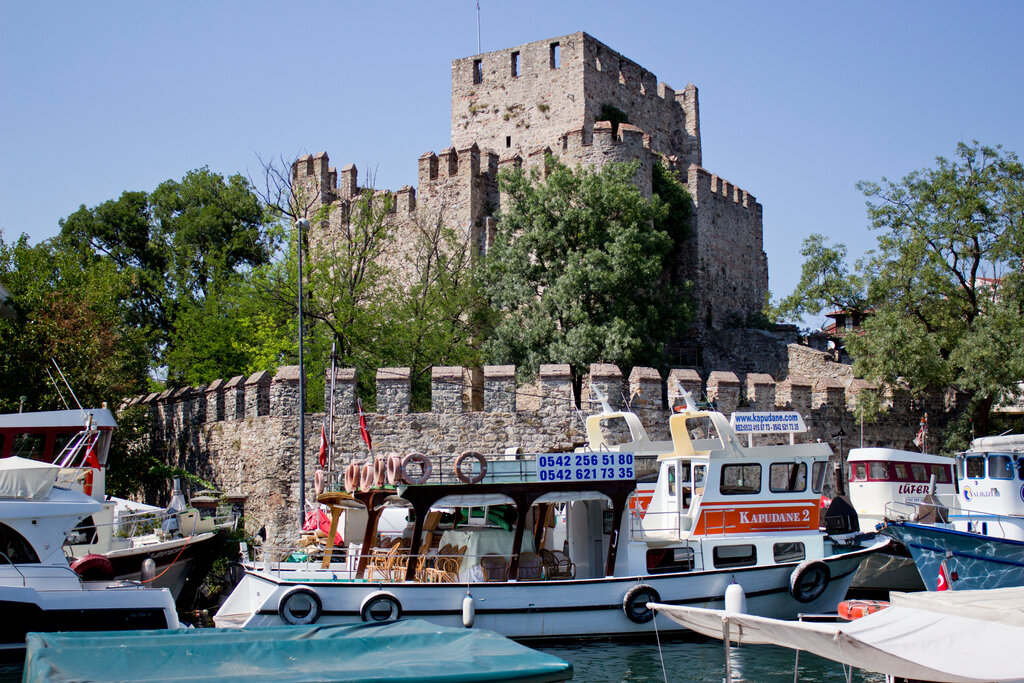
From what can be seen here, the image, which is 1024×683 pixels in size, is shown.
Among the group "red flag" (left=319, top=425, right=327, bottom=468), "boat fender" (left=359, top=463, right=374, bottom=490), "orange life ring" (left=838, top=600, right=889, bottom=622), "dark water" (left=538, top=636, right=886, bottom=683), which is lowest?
"dark water" (left=538, top=636, right=886, bottom=683)

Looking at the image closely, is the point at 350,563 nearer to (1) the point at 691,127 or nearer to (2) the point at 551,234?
(2) the point at 551,234

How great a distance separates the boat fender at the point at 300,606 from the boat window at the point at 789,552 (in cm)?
705

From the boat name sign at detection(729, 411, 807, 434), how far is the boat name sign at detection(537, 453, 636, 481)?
2.76 meters

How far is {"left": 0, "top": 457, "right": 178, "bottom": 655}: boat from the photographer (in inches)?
549

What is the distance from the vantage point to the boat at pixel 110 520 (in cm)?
1792

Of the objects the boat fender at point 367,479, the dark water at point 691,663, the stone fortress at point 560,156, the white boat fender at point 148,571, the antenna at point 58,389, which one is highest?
A: the stone fortress at point 560,156

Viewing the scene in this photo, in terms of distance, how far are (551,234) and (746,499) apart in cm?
1177

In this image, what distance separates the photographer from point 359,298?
100.0 ft

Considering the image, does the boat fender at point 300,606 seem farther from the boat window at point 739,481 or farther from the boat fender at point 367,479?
the boat window at point 739,481

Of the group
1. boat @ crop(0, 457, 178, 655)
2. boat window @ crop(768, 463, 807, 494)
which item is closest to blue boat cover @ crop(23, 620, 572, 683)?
boat @ crop(0, 457, 178, 655)

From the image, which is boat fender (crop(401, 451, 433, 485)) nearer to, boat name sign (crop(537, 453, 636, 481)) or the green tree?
boat name sign (crop(537, 453, 636, 481))

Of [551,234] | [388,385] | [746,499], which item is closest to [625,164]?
[551,234]

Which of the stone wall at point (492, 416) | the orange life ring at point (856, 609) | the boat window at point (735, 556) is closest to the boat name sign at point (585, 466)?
the boat window at point (735, 556)

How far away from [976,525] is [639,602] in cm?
687
